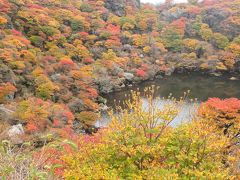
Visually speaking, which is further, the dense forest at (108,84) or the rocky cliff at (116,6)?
the rocky cliff at (116,6)

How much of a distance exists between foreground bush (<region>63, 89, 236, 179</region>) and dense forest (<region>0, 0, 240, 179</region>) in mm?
33

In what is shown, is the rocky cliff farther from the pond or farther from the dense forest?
the pond

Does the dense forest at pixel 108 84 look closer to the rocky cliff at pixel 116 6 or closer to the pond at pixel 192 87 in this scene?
the rocky cliff at pixel 116 6

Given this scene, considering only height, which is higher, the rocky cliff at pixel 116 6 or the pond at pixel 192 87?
the rocky cliff at pixel 116 6

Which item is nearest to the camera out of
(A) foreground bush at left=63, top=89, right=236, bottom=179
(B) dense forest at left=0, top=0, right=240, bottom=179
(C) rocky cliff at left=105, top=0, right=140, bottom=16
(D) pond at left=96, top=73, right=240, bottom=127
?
(A) foreground bush at left=63, top=89, right=236, bottom=179

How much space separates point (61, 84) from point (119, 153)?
1001 inches

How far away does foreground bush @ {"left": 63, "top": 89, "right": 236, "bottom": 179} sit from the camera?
32.7 ft

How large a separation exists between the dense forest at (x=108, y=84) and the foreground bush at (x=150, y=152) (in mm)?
33

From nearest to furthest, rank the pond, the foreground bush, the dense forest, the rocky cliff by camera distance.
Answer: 1. the foreground bush
2. the dense forest
3. the pond
4. the rocky cliff

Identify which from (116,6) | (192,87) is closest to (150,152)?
(192,87)

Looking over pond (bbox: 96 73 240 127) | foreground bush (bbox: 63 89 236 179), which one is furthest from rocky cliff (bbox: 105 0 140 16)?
foreground bush (bbox: 63 89 236 179)

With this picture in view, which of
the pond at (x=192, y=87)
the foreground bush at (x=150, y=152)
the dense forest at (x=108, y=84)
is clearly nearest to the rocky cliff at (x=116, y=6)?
the dense forest at (x=108, y=84)

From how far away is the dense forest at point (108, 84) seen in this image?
404 inches

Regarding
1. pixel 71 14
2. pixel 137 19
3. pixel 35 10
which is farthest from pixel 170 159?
pixel 137 19
